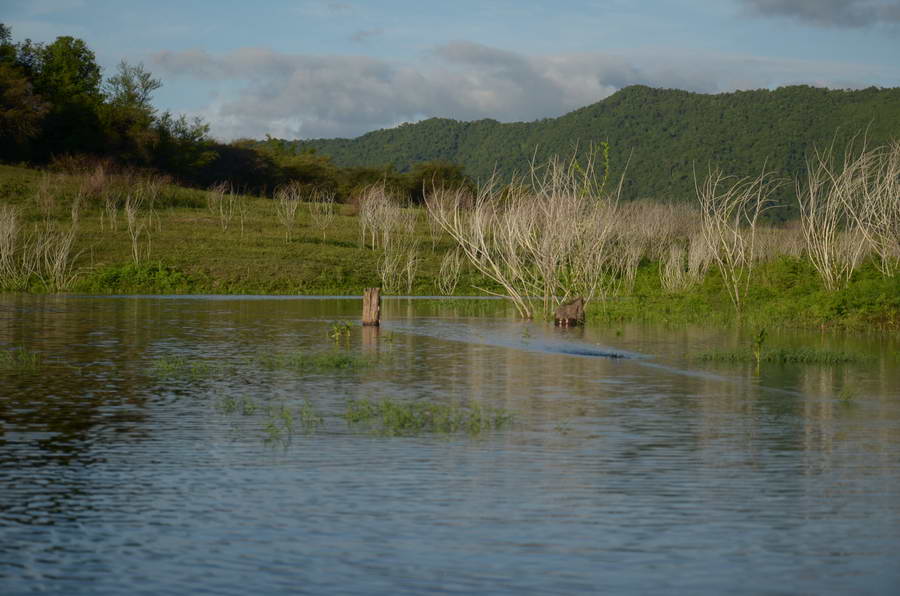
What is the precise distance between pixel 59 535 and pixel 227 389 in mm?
8586

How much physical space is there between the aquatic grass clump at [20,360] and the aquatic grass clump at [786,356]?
12352 millimetres

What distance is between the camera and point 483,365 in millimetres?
20516

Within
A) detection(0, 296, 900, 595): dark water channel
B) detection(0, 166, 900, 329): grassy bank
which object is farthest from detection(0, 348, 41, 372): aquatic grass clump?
detection(0, 166, 900, 329): grassy bank

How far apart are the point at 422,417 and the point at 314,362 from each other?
22.8 ft

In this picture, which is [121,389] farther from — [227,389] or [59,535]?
[59,535]

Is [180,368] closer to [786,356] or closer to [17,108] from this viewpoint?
[786,356]

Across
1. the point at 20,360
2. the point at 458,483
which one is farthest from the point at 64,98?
the point at 458,483

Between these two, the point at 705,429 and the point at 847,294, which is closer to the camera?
the point at 705,429

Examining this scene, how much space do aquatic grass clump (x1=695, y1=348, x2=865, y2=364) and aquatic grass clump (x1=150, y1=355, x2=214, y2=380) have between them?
31.0 feet

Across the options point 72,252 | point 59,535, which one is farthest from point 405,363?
point 72,252

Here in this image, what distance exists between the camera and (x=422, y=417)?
13.3 m

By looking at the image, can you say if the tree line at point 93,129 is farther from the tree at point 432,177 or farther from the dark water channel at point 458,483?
the dark water channel at point 458,483

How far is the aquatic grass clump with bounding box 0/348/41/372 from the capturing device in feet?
61.7

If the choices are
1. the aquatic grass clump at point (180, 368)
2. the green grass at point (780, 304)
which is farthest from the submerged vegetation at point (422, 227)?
the aquatic grass clump at point (180, 368)
